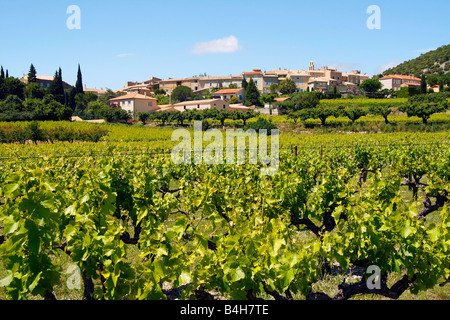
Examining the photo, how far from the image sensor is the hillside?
114 meters

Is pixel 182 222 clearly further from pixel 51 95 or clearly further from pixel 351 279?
pixel 51 95

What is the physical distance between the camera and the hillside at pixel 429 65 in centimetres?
11416

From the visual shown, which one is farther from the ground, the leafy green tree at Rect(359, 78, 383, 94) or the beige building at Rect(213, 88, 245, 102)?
the leafy green tree at Rect(359, 78, 383, 94)

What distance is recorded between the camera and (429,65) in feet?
389

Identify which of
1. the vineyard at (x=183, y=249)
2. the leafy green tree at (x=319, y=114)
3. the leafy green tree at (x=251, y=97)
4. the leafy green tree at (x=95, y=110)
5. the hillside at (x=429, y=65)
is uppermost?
the hillside at (x=429, y=65)

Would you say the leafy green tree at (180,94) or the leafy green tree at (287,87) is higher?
the leafy green tree at (287,87)

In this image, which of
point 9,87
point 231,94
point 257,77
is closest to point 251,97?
point 231,94

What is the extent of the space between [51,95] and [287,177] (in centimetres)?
6161

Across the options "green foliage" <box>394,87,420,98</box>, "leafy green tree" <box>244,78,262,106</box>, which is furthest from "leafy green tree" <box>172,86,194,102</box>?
"green foliage" <box>394,87,420,98</box>

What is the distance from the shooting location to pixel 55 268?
11.2ft

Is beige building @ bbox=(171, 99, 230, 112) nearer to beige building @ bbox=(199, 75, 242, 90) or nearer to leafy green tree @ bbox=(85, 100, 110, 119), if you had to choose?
leafy green tree @ bbox=(85, 100, 110, 119)

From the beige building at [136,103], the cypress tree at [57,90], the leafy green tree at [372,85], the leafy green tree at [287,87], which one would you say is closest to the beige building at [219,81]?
the leafy green tree at [287,87]

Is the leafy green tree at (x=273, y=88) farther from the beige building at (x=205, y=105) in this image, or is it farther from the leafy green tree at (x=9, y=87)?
the leafy green tree at (x=9, y=87)
